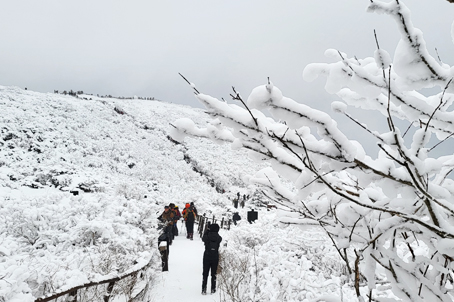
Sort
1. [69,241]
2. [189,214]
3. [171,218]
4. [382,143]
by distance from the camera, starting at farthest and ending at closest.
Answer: [189,214]
[171,218]
[69,241]
[382,143]

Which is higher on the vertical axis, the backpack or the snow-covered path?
the backpack

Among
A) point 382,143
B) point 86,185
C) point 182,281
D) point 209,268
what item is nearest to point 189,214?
point 182,281

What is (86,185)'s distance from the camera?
47.8ft

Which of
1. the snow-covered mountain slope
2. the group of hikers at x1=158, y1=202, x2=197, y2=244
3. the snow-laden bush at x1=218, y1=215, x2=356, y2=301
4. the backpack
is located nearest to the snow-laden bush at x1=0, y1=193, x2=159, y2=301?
the snow-covered mountain slope

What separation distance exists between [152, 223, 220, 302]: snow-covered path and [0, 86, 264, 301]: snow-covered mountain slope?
0.75 meters

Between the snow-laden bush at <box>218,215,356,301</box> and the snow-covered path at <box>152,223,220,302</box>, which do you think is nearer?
the snow-laden bush at <box>218,215,356,301</box>

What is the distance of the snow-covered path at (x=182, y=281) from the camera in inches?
185

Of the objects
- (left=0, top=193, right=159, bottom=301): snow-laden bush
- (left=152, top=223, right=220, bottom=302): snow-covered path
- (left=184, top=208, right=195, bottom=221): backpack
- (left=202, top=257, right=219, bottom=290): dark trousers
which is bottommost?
(left=152, top=223, right=220, bottom=302): snow-covered path

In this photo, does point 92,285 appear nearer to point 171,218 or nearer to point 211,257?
point 211,257

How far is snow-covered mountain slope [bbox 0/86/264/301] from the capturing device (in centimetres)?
368

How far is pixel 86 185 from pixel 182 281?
11.5m

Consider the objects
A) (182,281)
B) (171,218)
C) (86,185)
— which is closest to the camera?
(182,281)

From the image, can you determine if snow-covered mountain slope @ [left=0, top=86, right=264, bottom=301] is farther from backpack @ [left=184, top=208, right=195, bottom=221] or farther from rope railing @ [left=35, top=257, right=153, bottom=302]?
backpack @ [left=184, top=208, right=195, bottom=221]

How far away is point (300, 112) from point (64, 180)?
16.8 m
